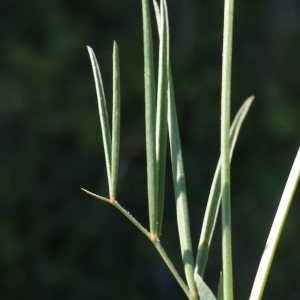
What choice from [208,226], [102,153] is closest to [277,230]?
[208,226]

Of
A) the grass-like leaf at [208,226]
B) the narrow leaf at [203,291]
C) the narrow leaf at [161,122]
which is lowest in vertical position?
the narrow leaf at [203,291]

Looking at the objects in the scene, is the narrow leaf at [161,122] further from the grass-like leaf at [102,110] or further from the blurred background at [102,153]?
the blurred background at [102,153]

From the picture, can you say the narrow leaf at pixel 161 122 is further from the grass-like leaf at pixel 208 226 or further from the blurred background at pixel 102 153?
the blurred background at pixel 102 153

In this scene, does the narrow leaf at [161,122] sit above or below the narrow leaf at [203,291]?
above

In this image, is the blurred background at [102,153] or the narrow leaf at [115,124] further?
the blurred background at [102,153]

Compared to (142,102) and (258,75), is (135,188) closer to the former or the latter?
(142,102)

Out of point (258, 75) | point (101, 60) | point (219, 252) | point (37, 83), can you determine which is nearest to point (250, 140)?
point (258, 75)

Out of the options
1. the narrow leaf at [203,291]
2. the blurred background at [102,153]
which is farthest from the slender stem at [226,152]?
the blurred background at [102,153]
